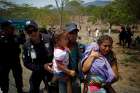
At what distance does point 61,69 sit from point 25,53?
1141 mm

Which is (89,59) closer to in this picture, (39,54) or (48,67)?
(48,67)

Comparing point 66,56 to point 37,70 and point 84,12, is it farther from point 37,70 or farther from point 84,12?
point 84,12

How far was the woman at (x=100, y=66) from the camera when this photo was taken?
476cm

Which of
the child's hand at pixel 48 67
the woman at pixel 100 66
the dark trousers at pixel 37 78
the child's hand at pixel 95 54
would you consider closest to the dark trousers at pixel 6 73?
the dark trousers at pixel 37 78

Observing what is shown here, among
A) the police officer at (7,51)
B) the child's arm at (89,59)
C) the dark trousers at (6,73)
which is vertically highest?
the child's arm at (89,59)

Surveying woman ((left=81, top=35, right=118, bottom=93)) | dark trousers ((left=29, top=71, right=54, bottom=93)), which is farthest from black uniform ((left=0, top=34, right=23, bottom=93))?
woman ((left=81, top=35, right=118, bottom=93))

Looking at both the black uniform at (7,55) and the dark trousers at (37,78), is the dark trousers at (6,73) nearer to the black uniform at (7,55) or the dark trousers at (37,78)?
the black uniform at (7,55)

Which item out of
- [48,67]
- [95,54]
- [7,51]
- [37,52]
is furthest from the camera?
[7,51]

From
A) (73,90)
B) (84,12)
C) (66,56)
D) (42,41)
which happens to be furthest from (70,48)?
(84,12)

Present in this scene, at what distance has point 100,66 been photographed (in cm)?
476

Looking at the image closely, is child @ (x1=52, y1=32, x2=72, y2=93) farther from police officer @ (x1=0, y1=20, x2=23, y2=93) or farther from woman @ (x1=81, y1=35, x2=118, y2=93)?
police officer @ (x1=0, y1=20, x2=23, y2=93)

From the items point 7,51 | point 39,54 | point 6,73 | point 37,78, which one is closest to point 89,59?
point 39,54

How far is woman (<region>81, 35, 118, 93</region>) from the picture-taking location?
4.76 meters

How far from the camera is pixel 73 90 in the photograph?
5.07 meters
